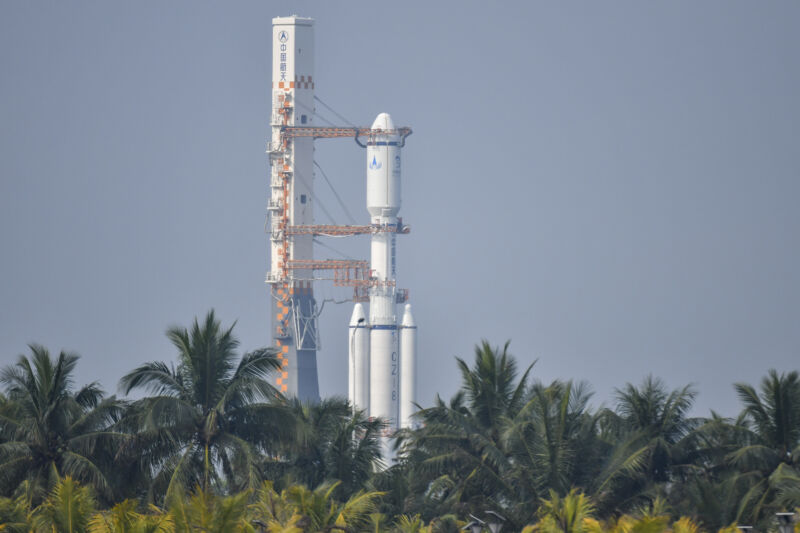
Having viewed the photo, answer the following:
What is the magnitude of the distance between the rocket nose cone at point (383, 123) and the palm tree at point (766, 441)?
7692cm

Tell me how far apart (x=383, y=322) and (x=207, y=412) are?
77138 mm

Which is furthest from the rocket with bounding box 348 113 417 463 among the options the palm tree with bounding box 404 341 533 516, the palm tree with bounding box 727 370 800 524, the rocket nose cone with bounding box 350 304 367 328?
the palm tree with bounding box 727 370 800 524

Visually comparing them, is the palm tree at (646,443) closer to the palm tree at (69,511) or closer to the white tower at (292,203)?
the palm tree at (69,511)

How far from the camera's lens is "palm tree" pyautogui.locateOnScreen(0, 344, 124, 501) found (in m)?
50.0

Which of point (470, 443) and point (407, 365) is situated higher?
point (407, 365)

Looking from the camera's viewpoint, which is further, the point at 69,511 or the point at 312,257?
the point at 312,257

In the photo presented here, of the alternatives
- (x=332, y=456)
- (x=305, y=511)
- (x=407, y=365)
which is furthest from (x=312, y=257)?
(x=305, y=511)

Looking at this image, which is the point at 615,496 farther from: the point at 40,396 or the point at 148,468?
the point at 40,396

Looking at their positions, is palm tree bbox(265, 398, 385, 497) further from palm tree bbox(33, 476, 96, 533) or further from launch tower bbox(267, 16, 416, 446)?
launch tower bbox(267, 16, 416, 446)

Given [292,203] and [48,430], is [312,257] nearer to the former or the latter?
[292,203]

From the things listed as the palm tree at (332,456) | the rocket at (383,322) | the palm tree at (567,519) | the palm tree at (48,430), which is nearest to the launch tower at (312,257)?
the rocket at (383,322)

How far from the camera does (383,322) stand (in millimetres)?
129000

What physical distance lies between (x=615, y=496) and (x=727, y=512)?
11.2 feet

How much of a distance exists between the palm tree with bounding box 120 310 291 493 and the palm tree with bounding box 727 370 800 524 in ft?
46.4
